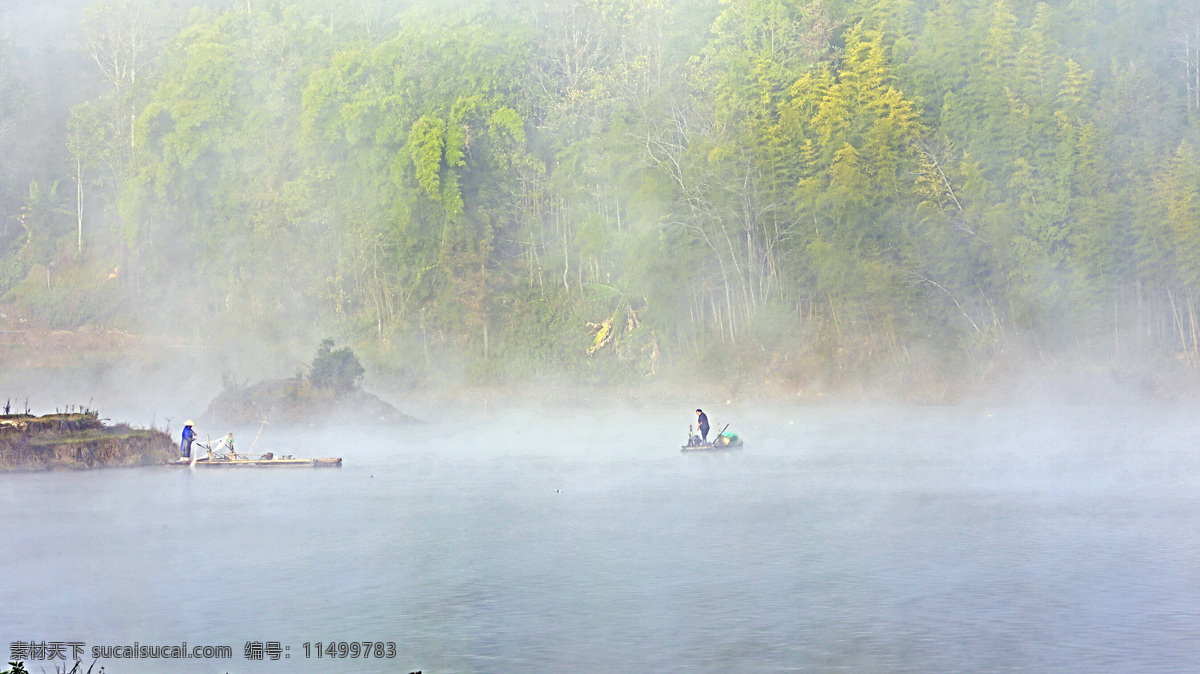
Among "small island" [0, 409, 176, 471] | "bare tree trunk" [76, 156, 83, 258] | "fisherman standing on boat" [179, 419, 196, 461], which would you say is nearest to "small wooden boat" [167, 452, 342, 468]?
"fisherman standing on boat" [179, 419, 196, 461]

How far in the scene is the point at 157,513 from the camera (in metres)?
15.4

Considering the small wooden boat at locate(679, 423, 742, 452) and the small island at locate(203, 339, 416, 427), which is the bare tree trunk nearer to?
the small island at locate(203, 339, 416, 427)

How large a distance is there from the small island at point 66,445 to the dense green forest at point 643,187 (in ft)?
39.6

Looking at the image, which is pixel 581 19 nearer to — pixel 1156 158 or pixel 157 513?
pixel 1156 158

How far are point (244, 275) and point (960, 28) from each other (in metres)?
21.0

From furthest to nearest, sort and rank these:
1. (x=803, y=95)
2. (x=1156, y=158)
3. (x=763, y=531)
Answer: (x=803, y=95), (x=1156, y=158), (x=763, y=531)

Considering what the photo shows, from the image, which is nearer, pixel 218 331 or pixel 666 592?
pixel 666 592

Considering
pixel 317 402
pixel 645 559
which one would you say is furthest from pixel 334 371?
pixel 645 559

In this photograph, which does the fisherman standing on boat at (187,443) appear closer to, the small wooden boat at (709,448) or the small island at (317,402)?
the small island at (317,402)

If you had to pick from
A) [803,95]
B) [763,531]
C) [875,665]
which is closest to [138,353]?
[803,95]

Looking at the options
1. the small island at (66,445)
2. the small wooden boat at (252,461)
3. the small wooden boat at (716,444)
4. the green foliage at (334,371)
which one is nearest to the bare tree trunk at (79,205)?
the green foliage at (334,371)

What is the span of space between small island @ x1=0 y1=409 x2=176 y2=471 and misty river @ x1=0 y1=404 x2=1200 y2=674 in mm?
463

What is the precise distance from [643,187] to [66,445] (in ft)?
51.8

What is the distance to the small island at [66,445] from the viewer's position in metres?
19.8
